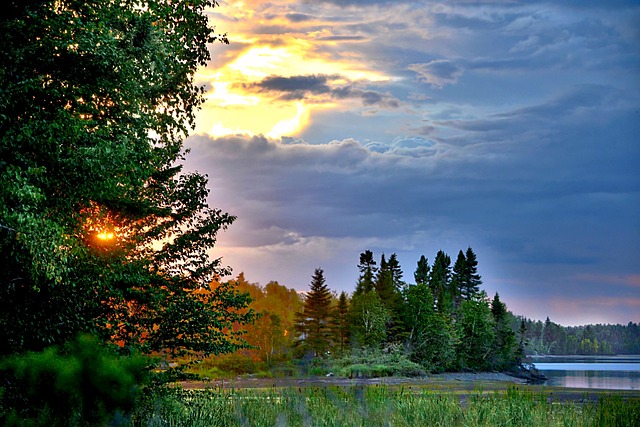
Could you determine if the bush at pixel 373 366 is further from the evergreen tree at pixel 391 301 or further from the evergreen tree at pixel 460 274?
the evergreen tree at pixel 460 274

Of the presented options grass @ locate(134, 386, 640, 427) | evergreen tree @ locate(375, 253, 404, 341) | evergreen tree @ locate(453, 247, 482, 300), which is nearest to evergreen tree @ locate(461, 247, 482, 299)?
evergreen tree @ locate(453, 247, 482, 300)

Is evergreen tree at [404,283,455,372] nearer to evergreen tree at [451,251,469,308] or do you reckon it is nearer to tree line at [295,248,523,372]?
tree line at [295,248,523,372]

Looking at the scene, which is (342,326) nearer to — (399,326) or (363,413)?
(399,326)

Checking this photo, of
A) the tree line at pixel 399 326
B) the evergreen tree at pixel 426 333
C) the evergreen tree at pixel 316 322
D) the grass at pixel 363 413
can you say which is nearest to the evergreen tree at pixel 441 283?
the tree line at pixel 399 326

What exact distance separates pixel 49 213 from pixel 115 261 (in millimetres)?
2554

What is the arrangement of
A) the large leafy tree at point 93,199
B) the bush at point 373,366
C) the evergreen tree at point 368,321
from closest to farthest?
the large leafy tree at point 93,199, the bush at point 373,366, the evergreen tree at point 368,321

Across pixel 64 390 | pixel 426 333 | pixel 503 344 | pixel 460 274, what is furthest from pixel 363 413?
pixel 460 274

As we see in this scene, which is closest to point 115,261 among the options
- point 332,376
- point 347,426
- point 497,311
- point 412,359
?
point 347,426

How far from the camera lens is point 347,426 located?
17203mm

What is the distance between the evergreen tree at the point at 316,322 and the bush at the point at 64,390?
76.6 meters

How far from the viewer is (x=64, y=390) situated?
14.7 m

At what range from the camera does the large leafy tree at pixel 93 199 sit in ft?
54.1

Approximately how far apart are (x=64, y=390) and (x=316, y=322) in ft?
261

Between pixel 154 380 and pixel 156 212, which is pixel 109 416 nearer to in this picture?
pixel 154 380
